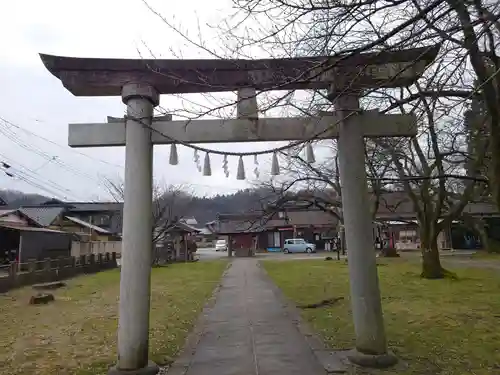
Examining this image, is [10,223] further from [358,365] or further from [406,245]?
[406,245]

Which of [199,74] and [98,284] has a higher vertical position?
[199,74]

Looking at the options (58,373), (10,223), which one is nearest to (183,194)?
(10,223)

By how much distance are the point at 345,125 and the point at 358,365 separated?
316cm

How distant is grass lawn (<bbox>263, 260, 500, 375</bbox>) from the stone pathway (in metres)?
0.68

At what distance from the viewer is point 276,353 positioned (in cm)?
610

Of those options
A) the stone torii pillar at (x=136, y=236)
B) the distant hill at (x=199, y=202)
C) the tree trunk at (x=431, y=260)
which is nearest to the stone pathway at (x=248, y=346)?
the stone torii pillar at (x=136, y=236)

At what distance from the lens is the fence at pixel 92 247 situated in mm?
30256

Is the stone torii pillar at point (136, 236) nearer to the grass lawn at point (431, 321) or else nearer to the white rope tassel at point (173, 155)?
the white rope tassel at point (173, 155)

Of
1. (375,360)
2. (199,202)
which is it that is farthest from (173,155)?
(199,202)

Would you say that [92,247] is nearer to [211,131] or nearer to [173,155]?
[173,155]

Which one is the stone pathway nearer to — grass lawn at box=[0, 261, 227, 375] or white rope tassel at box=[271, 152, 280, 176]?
grass lawn at box=[0, 261, 227, 375]

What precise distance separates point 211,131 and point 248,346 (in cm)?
341

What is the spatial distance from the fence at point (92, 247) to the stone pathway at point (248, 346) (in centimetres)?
1851

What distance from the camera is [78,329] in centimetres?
848
